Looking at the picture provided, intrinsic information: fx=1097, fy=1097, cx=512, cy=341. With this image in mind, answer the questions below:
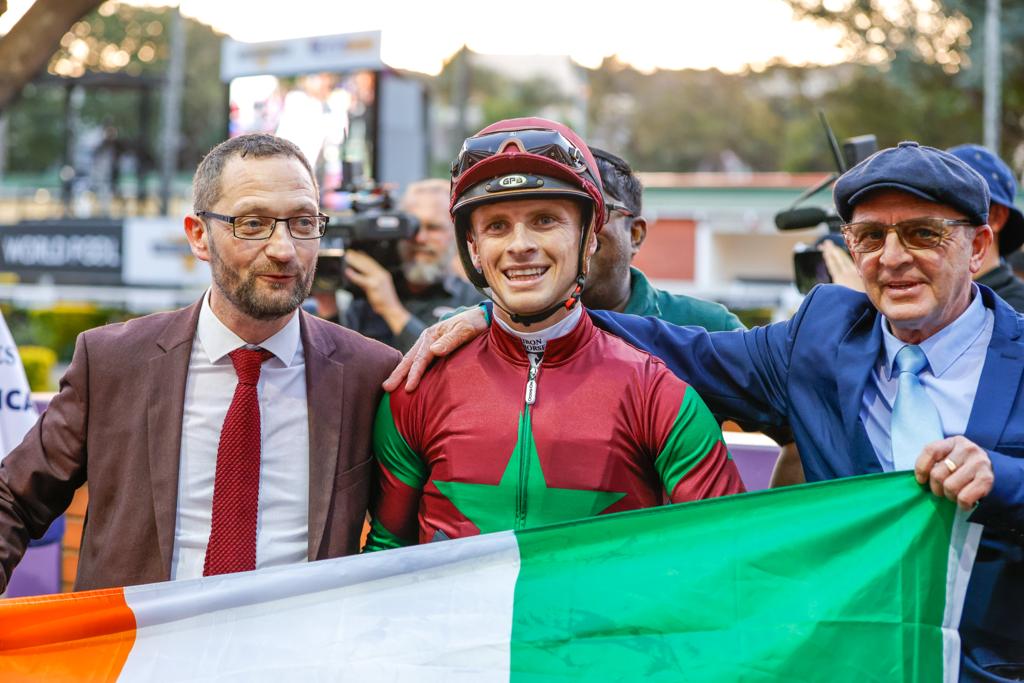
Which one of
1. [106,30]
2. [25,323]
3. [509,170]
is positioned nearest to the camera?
[509,170]

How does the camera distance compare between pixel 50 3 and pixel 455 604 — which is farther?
pixel 50 3

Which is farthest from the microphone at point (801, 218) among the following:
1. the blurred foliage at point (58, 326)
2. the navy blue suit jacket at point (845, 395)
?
the blurred foliage at point (58, 326)

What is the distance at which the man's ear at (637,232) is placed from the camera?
3598 millimetres

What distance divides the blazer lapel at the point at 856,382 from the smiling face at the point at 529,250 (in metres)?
0.65

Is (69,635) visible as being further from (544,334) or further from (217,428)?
(544,334)

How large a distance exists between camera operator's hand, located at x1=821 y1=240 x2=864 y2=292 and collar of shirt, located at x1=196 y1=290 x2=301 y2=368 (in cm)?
191

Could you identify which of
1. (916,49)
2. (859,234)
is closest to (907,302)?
(859,234)

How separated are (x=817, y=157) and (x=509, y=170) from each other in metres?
45.6

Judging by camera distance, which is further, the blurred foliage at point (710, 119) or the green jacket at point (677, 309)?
the blurred foliage at point (710, 119)

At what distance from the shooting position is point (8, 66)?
9.03 metres

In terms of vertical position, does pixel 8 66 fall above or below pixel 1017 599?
above

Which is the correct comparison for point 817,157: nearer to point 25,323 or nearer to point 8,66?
point 25,323

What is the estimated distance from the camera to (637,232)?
363 cm

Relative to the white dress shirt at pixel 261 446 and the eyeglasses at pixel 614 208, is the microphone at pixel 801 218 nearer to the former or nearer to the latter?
the eyeglasses at pixel 614 208
